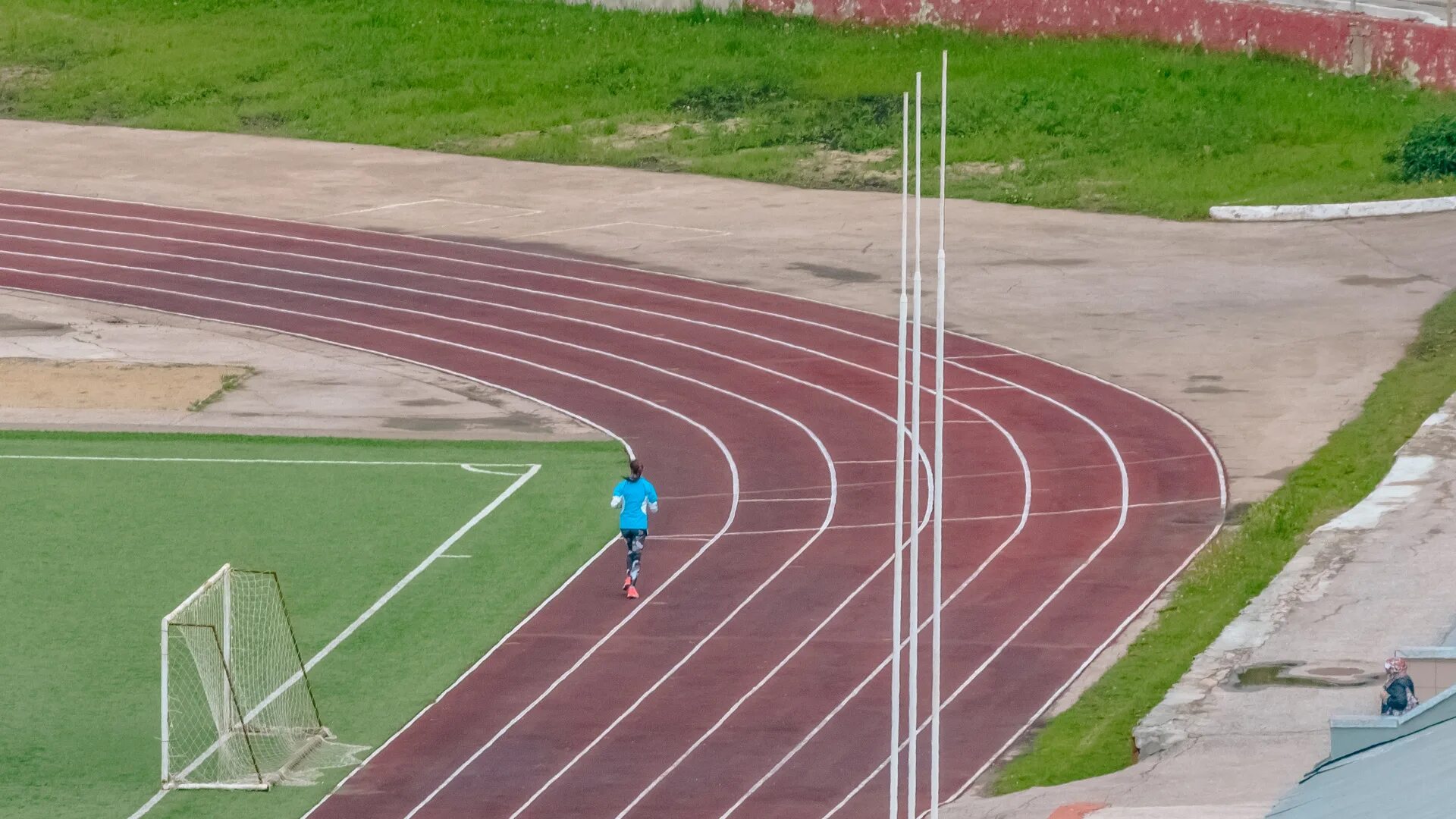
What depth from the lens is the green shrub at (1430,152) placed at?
36.2 meters

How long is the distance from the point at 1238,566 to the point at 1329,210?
16.1m

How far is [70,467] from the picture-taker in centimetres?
2545

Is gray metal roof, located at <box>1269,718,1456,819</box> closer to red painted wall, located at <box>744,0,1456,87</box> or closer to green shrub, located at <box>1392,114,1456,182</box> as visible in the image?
green shrub, located at <box>1392,114,1456,182</box>

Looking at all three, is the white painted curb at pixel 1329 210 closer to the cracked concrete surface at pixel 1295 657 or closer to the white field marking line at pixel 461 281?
the white field marking line at pixel 461 281

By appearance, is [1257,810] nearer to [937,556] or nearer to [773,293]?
[937,556]

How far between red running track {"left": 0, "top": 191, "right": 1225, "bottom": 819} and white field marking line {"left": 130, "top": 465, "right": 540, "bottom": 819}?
1.23 meters

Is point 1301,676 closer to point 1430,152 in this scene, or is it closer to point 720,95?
point 1430,152

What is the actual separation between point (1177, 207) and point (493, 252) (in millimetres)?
11074

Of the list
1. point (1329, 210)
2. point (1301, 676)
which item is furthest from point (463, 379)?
point (1329, 210)

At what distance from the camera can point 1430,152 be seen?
36.3 m

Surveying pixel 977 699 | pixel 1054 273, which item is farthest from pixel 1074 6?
pixel 977 699

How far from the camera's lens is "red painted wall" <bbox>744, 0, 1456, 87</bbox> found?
39938 mm

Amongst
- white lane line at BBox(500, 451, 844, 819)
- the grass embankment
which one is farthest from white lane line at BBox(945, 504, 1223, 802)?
white lane line at BBox(500, 451, 844, 819)

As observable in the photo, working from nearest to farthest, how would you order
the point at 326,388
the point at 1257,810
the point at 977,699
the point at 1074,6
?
the point at 1257,810
the point at 977,699
the point at 326,388
the point at 1074,6
